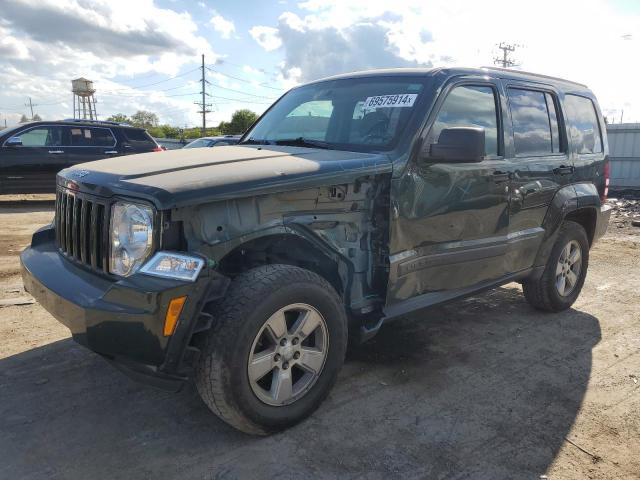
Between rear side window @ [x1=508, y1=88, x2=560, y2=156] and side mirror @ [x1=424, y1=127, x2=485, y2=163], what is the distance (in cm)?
103

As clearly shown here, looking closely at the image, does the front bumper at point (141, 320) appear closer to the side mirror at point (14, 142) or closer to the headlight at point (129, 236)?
the headlight at point (129, 236)

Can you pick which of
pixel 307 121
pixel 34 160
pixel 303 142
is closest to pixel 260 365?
pixel 303 142

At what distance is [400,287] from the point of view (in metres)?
3.38

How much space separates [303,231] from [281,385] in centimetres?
83

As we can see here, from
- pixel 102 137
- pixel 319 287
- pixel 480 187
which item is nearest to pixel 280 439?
pixel 319 287

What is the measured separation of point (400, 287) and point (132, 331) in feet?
5.54

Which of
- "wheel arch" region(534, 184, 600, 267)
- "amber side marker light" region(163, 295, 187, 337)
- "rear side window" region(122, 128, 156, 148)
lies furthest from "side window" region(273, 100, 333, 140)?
"rear side window" region(122, 128, 156, 148)

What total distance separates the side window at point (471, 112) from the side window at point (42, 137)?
973cm

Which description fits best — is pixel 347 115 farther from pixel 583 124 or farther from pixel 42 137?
pixel 42 137

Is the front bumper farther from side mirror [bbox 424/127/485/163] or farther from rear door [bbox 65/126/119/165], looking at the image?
rear door [bbox 65/126/119/165]

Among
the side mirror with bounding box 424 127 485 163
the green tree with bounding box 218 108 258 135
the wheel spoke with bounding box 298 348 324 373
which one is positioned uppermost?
the green tree with bounding box 218 108 258 135

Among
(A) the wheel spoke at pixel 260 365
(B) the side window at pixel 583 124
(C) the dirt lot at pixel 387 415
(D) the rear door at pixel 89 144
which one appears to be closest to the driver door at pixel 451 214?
(C) the dirt lot at pixel 387 415

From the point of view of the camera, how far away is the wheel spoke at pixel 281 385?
2.79 m

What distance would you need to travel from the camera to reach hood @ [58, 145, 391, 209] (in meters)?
2.48
